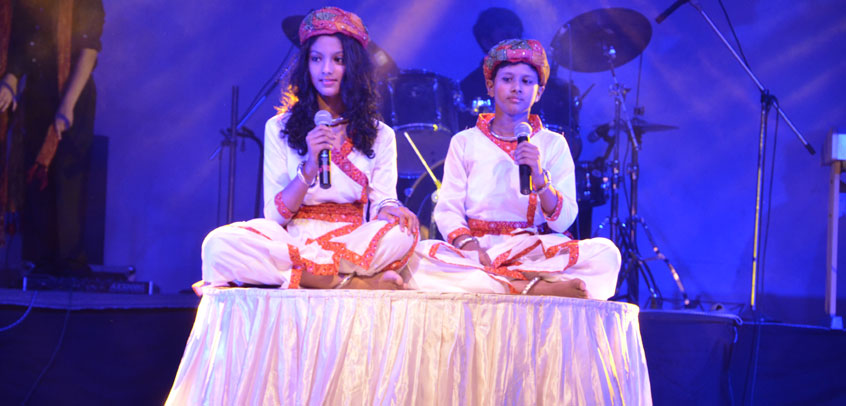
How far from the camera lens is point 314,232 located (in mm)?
2471

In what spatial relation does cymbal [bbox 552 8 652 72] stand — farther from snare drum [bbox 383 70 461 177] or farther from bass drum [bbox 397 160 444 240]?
bass drum [bbox 397 160 444 240]

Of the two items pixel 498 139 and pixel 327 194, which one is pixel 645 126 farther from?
pixel 327 194

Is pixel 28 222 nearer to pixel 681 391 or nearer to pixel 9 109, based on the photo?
pixel 9 109

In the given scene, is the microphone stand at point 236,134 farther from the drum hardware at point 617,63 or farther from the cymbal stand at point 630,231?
the cymbal stand at point 630,231

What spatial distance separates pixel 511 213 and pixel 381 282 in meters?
0.68

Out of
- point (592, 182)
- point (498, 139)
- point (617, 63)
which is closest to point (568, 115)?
point (592, 182)

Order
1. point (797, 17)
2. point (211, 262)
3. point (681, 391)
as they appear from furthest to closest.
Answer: point (797, 17) < point (681, 391) < point (211, 262)

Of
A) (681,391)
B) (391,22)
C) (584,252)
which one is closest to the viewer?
(584,252)

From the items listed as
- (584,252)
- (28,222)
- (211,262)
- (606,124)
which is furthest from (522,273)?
(28,222)

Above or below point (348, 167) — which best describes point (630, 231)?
below

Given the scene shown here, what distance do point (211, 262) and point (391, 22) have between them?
3.37 meters

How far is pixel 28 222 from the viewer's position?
4367 mm

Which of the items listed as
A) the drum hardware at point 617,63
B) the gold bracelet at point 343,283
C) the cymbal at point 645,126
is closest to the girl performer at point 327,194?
the gold bracelet at point 343,283

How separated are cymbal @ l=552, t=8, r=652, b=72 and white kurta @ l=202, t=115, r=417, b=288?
1996mm
